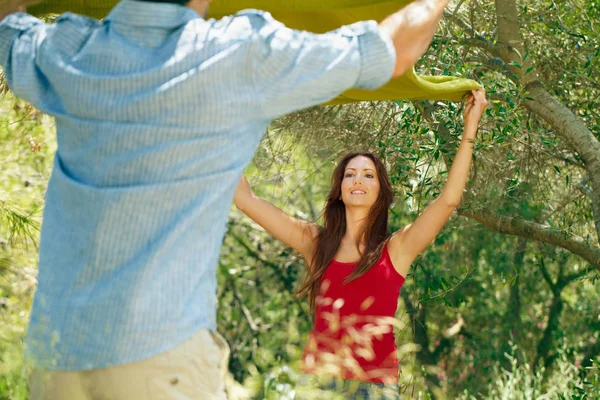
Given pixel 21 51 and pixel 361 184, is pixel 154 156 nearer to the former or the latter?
pixel 21 51

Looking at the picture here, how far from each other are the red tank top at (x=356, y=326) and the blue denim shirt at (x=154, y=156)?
1.59 meters

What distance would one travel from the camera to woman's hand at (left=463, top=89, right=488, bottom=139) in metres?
3.38

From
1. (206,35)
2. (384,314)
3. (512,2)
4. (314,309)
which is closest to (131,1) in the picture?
(206,35)

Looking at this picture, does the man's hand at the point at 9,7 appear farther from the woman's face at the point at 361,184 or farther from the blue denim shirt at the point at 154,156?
the woman's face at the point at 361,184

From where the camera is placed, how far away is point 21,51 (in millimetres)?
1779

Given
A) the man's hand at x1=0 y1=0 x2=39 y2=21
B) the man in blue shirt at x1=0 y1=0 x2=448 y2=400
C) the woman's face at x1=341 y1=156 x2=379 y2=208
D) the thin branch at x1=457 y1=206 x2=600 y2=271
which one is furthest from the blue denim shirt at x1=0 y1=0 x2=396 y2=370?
the thin branch at x1=457 y1=206 x2=600 y2=271

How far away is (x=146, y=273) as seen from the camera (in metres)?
1.60

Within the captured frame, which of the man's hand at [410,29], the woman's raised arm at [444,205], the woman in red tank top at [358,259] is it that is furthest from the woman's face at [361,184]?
the man's hand at [410,29]

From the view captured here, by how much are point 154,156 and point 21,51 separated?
0.41m

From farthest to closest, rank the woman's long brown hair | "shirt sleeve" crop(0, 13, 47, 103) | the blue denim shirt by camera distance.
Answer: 1. the woman's long brown hair
2. "shirt sleeve" crop(0, 13, 47, 103)
3. the blue denim shirt

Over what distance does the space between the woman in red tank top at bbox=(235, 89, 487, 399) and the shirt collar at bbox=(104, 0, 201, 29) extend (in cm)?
169

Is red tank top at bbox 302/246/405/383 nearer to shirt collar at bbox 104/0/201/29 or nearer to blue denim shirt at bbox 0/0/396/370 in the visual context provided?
blue denim shirt at bbox 0/0/396/370

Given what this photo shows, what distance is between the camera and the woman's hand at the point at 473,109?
3.38m

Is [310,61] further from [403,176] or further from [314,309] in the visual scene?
[403,176]
